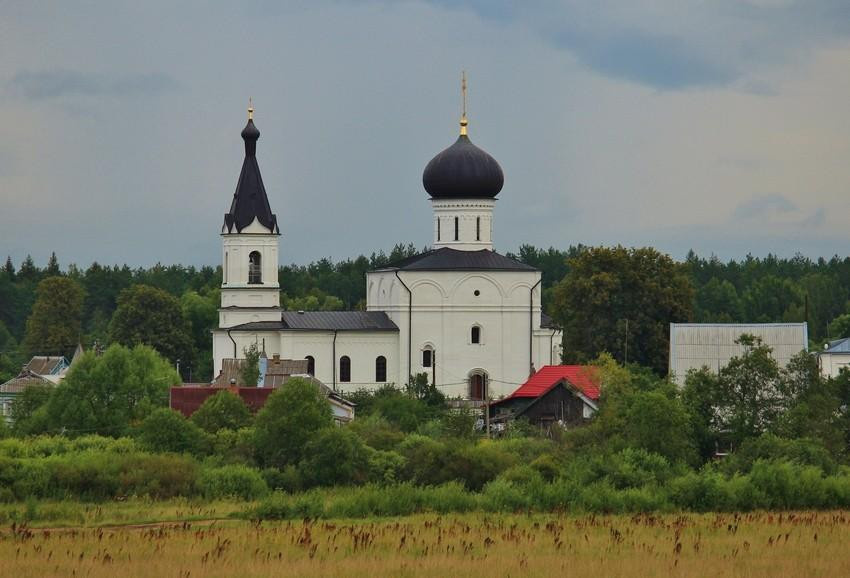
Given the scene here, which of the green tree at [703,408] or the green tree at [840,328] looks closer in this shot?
the green tree at [703,408]

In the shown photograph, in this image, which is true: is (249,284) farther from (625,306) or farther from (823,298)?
(823,298)

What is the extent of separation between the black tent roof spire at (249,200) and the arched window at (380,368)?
372 cm

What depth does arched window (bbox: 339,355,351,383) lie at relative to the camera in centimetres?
4631

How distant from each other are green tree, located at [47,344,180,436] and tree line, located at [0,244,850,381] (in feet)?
41.2

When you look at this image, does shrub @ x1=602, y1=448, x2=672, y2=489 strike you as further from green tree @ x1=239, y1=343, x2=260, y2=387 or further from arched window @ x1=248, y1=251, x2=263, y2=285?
arched window @ x1=248, y1=251, x2=263, y2=285

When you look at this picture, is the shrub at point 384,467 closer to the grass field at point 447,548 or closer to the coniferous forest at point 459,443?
the coniferous forest at point 459,443

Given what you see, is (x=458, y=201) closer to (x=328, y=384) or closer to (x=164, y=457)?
(x=328, y=384)

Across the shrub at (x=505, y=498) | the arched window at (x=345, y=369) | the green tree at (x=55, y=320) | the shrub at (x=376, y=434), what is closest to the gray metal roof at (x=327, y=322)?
the arched window at (x=345, y=369)

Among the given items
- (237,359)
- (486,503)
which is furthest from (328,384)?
(486,503)

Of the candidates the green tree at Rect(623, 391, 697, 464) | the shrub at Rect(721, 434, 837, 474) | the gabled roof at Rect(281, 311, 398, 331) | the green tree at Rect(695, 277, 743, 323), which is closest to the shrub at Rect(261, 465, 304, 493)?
the green tree at Rect(623, 391, 697, 464)

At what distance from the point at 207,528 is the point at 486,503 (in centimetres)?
429

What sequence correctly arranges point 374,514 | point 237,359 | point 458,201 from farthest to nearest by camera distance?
point 458,201
point 237,359
point 374,514

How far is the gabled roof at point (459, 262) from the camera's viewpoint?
154 ft

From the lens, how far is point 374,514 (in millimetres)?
25656
